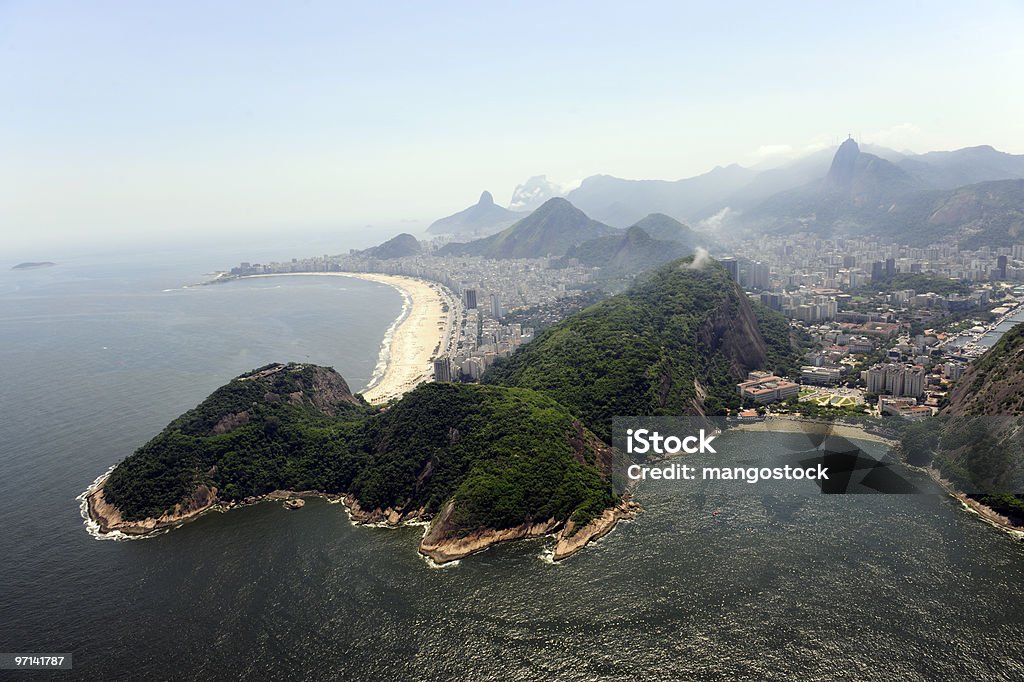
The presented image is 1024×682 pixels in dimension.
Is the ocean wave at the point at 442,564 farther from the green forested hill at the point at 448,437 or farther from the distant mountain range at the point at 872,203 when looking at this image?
the distant mountain range at the point at 872,203

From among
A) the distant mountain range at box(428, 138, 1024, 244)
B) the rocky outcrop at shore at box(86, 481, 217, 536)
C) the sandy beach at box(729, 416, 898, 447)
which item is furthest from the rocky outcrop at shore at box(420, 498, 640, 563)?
the distant mountain range at box(428, 138, 1024, 244)

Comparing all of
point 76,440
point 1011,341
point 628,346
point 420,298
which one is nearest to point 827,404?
point 1011,341

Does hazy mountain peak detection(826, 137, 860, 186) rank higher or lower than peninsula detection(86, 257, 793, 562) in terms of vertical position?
higher

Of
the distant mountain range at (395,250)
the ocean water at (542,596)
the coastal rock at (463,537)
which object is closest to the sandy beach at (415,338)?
the coastal rock at (463,537)

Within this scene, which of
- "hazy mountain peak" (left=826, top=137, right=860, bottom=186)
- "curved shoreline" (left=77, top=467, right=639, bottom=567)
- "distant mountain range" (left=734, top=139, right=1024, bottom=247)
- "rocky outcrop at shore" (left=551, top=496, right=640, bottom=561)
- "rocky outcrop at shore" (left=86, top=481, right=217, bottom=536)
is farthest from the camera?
"hazy mountain peak" (left=826, top=137, right=860, bottom=186)

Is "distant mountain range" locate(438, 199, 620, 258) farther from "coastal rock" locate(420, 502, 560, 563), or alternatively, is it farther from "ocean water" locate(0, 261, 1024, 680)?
"coastal rock" locate(420, 502, 560, 563)

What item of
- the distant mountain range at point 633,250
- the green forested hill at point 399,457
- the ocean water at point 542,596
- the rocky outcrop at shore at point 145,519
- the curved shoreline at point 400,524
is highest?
the distant mountain range at point 633,250

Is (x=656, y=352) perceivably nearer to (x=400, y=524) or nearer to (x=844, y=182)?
(x=400, y=524)

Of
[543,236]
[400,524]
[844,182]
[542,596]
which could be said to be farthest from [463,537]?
[844,182]
